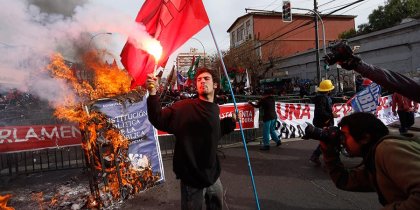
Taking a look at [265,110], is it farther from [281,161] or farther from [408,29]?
[408,29]

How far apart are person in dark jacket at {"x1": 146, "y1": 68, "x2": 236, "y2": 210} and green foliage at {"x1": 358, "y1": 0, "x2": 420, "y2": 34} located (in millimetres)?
37655

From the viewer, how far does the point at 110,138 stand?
5750 millimetres

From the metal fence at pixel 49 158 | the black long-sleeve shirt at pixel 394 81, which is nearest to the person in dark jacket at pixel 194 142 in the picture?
the black long-sleeve shirt at pixel 394 81

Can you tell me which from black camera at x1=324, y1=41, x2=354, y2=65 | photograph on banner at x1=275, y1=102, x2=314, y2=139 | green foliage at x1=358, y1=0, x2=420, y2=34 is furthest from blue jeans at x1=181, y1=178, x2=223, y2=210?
green foliage at x1=358, y1=0, x2=420, y2=34

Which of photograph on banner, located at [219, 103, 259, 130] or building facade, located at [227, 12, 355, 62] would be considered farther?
building facade, located at [227, 12, 355, 62]

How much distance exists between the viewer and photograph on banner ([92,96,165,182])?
582cm

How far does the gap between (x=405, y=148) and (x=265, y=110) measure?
765 cm

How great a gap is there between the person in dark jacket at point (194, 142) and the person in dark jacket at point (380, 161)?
3.93 ft

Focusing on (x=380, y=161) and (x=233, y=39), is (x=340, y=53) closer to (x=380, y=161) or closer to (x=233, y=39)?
(x=380, y=161)

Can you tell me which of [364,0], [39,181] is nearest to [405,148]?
[39,181]

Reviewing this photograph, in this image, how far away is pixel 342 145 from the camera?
2.28 metres

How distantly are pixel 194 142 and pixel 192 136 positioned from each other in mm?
60

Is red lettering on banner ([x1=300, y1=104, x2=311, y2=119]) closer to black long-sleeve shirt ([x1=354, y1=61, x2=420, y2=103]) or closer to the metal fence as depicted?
the metal fence

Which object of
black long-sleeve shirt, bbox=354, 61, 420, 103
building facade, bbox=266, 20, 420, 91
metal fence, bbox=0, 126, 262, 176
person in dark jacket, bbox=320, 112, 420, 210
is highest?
building facade, bbox=266, 20, 420, 91
